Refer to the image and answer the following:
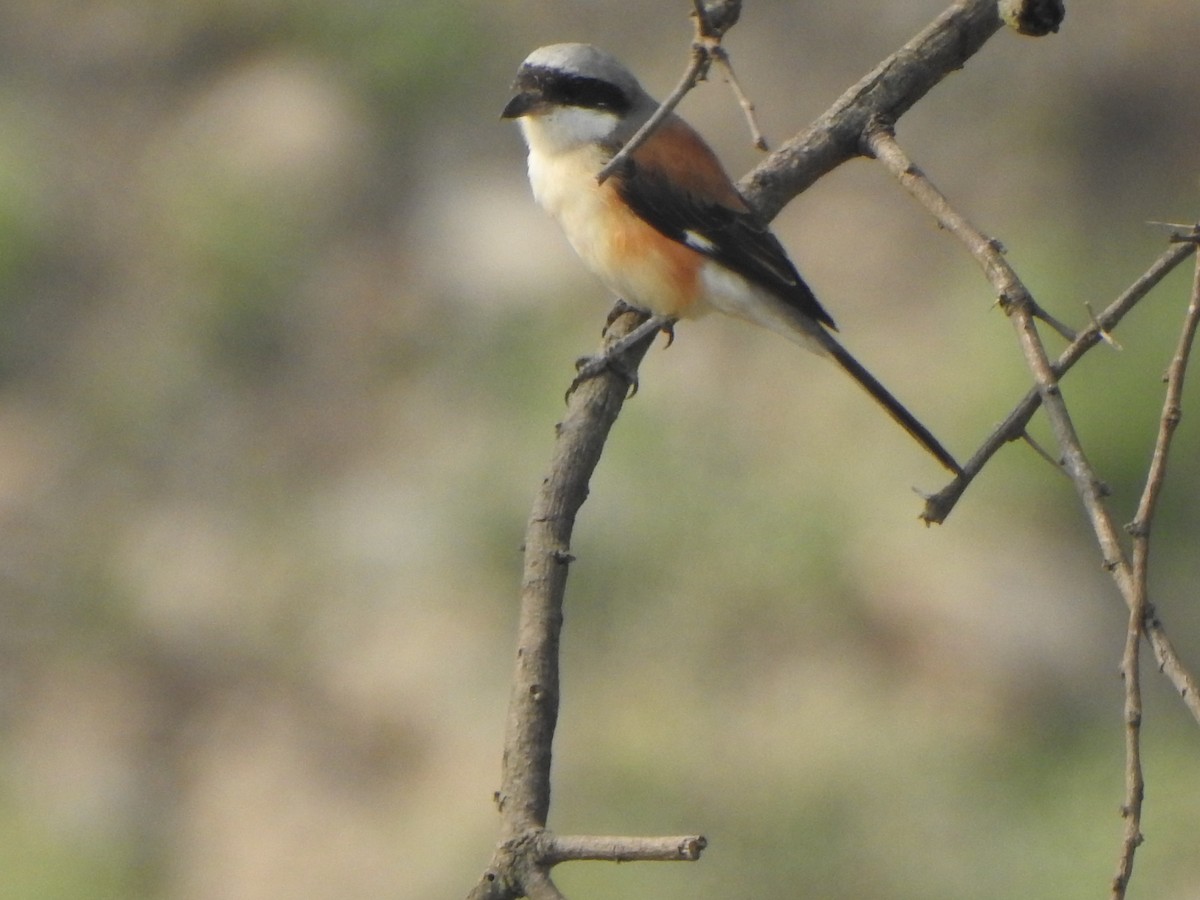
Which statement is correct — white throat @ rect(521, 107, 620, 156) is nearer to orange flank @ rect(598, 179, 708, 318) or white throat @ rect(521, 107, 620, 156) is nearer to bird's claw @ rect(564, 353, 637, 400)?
orange flank @ rect(598, 179, 708, 318)

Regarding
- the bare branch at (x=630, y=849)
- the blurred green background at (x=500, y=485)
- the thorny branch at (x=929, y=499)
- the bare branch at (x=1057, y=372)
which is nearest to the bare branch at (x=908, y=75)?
the thorny branch at (x=929, y=499)

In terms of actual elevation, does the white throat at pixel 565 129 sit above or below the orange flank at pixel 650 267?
above

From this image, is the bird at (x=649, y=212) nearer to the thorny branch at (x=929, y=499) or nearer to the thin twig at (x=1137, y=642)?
the thorny branch at (x=929, y=499)

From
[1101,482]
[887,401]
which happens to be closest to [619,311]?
[887,401]

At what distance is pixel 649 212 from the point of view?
4.16m

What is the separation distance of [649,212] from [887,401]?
0.81m

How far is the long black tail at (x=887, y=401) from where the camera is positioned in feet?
11.5

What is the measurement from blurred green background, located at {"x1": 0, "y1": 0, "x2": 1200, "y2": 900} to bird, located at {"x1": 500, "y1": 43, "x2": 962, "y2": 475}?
203 centimetres

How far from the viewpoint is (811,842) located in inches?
213

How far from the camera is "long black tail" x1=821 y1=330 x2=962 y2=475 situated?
351 cm

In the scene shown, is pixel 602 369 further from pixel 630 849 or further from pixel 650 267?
pixel 630 849

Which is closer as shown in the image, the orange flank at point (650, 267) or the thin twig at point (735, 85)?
the thin twig at point (735, 85)

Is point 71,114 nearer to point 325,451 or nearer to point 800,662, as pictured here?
point 325,451

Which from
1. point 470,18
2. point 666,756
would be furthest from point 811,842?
point 470,18
